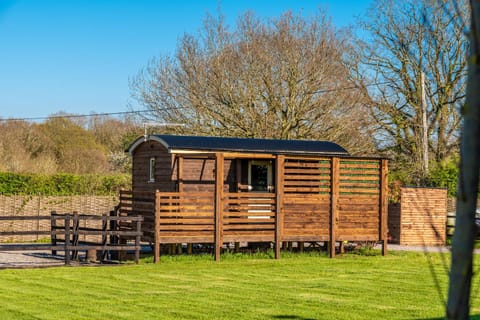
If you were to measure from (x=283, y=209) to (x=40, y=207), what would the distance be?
10.9 m

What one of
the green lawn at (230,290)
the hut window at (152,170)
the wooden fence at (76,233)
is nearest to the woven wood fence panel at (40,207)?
the hut window at (152,170)

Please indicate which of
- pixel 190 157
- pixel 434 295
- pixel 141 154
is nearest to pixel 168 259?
pixel 190 157

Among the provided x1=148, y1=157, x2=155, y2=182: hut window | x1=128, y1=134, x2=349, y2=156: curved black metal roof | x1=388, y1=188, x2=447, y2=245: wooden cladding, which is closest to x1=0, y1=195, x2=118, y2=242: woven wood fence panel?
x1=128, y1=134, x2=349, y2=156: curved black metal roof

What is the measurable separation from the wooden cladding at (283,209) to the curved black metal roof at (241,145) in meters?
0.56

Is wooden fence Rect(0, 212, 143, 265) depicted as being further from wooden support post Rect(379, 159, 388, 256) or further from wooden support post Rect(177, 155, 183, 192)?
wooden support post Rect(379, 159, 388, 256)

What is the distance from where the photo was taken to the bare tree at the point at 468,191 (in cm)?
261

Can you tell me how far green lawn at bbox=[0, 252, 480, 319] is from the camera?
434 inches

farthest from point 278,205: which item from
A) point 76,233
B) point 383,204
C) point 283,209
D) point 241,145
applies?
point 76,233

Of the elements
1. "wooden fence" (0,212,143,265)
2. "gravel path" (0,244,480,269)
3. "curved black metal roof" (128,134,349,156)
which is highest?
"curved black metal roof" (128,134,349,156)

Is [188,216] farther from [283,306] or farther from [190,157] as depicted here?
[283,306]

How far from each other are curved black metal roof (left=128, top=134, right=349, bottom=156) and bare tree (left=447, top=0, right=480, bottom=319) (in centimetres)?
1946

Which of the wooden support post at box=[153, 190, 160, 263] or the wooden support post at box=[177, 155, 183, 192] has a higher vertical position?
the wooden support post at box=[177, 155, 183, 192]

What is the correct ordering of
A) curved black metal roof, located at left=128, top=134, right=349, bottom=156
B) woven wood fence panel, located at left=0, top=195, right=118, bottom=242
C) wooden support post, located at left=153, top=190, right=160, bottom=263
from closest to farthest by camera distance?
wooden support post, located at left=153, top=190, right=160, bottom=263, curved black metal roof, located at left=128, top=134, right=349, bottom=156, woven wood fence panel, located at left=0, top=195, right=118, bottom=242

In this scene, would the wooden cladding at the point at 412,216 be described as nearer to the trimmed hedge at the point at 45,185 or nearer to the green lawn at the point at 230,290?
the green lawn at the point at 230,290
